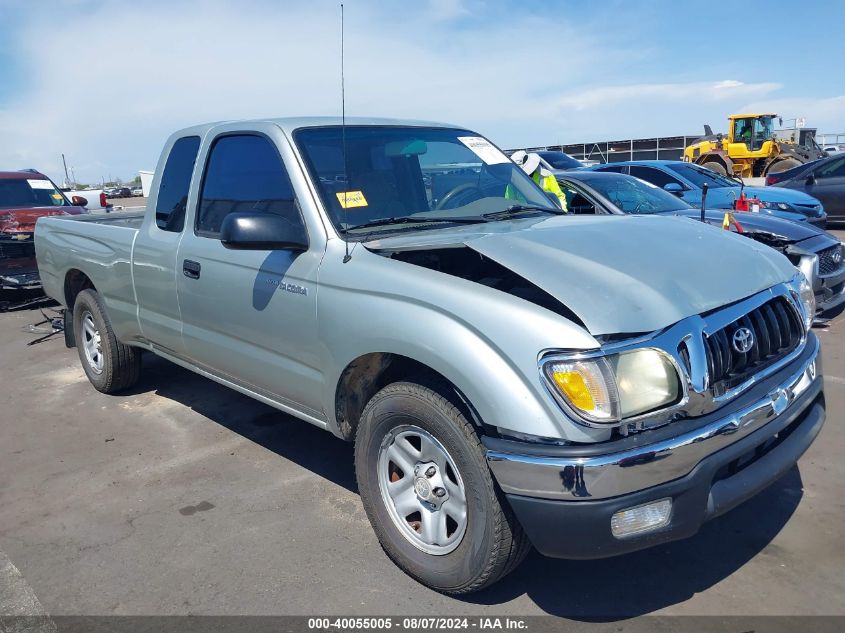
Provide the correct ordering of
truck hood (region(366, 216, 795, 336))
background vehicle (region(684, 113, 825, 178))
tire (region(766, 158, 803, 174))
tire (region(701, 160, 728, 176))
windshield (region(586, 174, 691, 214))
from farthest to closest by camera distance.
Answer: tire (region(701, 160, 728, 176)) < background vehicle (region(684, 113, 825, 178)) < tire (region(766, 158, 803, 174)) < windshield (region(586, 174, 691, 214)) < truck hood (region(366, 216, 795, 336))

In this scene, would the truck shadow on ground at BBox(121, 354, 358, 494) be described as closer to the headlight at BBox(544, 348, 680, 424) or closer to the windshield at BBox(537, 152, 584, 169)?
the headlight at BBox(544, 348, 680, 424)

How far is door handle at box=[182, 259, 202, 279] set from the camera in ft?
13.1

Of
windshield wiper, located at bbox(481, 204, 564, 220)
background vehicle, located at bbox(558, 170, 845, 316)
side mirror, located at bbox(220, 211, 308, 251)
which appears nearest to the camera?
side mirror, located at bbox(220, 211, 308, 251)

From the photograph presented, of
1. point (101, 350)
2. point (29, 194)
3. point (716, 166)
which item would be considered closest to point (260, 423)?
point (101, 350)

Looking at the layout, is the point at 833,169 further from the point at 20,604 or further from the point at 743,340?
the point at 20,604

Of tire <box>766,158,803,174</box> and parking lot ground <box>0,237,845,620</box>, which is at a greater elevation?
tire <box>766,158,803,174</box>

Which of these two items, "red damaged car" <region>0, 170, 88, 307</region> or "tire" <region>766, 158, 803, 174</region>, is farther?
"tire" <region>766, 158, 803, 174</region>

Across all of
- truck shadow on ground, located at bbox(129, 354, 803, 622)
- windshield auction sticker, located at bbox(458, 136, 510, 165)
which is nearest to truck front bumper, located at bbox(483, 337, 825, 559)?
truck shadow on ground, located at bbox(129, 354, 803, 622)

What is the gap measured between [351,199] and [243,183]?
802mm

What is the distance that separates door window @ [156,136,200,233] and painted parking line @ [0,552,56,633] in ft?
6.70

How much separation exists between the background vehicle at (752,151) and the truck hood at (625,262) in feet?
74.6

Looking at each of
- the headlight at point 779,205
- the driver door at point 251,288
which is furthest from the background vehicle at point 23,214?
the headlight at point 779,205

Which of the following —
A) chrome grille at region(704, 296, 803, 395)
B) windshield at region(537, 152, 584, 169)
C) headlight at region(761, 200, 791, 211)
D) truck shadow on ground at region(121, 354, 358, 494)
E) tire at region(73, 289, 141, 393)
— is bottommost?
truck shadow on ground at region(121, 354, 358, 494)

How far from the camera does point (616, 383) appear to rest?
235cm
